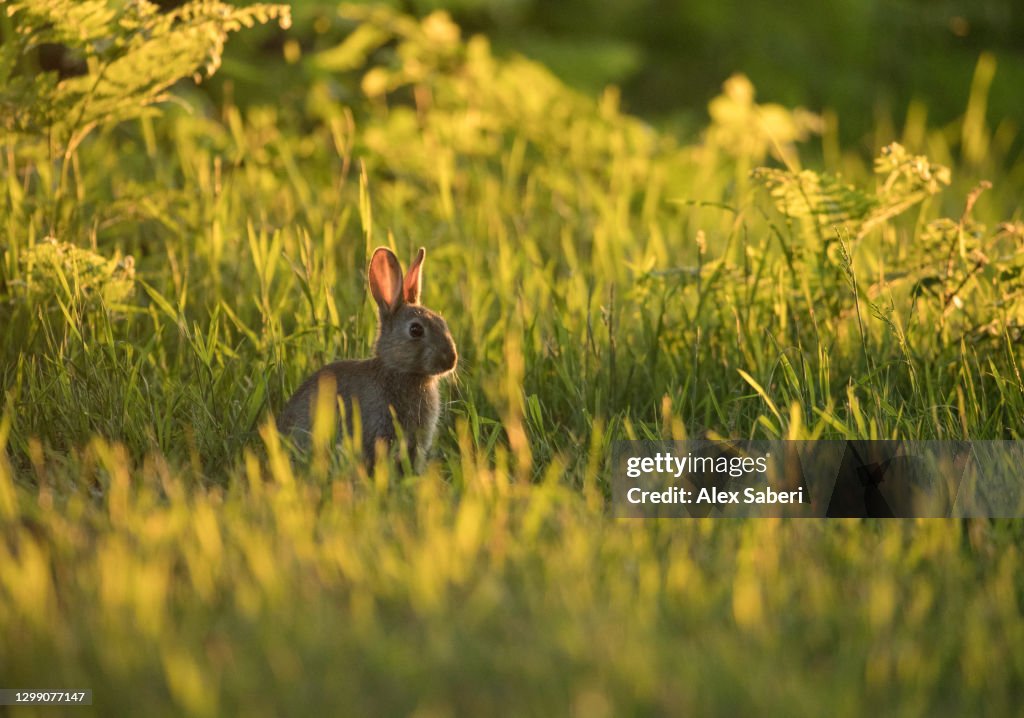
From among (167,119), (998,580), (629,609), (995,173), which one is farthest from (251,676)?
(995,173)

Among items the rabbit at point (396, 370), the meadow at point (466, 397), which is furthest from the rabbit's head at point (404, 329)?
the meadow at point (466, 397)

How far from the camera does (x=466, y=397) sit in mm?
5211

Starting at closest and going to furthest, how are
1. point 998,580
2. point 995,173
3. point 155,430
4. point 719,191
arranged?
point 998,580
point 155,430
point 719,191
point 995,173

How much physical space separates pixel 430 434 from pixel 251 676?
219 centimetres

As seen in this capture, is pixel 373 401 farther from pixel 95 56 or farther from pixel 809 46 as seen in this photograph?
pixel 809 46

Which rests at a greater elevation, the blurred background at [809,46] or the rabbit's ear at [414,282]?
the blurred background at [809,46]

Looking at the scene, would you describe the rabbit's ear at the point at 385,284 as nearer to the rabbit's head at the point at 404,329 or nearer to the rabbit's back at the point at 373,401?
the rabbit's head at the point at 404,329

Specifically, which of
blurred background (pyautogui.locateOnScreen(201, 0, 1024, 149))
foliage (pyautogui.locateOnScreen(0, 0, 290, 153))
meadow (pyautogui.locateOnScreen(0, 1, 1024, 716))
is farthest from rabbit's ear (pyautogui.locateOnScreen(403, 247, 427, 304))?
blurred background (pyautogui.locateOnScreen(201, 0, 1024, 149))

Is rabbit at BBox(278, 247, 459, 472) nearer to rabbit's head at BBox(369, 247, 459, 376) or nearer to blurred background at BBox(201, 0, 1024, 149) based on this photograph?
rabbit's head at BBox(369, 247, 459, 376)

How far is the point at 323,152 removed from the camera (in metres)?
7.36

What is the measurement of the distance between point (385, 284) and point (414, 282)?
6.5 inches

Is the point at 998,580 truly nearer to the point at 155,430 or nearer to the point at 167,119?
the point at 155,430

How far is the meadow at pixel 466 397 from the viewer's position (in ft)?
9.58

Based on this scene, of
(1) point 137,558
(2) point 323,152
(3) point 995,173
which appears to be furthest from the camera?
(3) point 995,173
